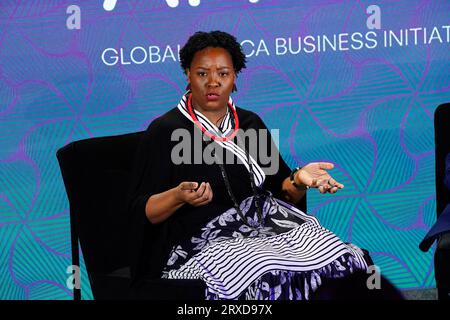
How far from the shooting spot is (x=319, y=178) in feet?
10.5

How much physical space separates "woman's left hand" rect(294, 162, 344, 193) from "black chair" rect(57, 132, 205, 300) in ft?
2.39

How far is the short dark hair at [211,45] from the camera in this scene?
334cm

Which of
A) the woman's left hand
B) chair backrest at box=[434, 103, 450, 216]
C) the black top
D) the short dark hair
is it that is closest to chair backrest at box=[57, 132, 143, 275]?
the black top

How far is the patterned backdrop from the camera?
161 inches

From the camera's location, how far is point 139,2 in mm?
4148

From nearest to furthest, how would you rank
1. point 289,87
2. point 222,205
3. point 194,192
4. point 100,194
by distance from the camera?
point 194,192
point 222,205
point 100,194
point 289,87

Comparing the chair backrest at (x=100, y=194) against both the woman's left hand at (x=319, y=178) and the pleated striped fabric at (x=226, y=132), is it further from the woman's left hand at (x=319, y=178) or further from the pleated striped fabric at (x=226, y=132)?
the woman's left hand at (x=319, y=178)

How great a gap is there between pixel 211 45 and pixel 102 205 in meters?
0.79

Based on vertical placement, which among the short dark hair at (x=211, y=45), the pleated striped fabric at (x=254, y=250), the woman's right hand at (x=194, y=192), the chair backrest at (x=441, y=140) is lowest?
the pleated striped fabric at (x=254, y=250)

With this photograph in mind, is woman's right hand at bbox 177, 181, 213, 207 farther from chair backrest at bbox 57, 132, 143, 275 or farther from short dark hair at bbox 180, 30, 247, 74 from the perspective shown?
short dark hair at bbox 180, 30, 247, 74

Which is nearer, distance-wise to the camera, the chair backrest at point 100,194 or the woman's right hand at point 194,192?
the woman's right hand at point 194,192

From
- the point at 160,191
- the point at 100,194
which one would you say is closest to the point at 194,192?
the point at 160,191

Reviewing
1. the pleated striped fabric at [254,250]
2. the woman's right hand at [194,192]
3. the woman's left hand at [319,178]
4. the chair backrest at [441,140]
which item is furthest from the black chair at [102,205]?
the chair backrest at [441,140]

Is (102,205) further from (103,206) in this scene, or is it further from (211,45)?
(211,45)
